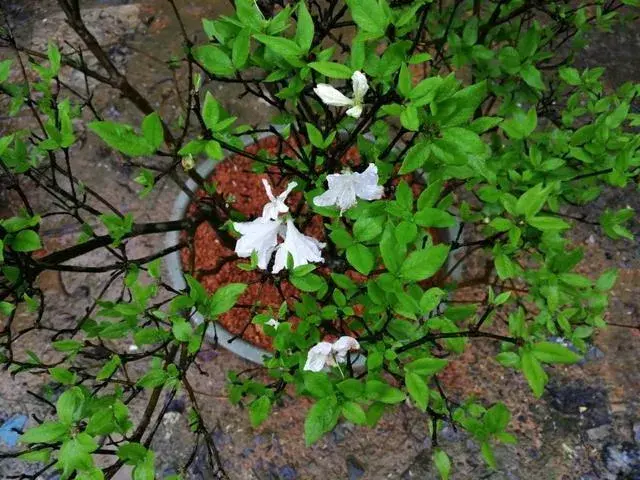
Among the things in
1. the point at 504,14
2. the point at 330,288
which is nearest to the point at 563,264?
the point at 330,288

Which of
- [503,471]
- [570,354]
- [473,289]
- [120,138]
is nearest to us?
[570,354]

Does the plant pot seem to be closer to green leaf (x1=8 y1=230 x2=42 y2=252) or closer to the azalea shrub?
the azalea shrub

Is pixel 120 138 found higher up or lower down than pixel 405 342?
higher up

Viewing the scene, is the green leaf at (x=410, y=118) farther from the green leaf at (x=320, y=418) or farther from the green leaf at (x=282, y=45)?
the green leaf at (x=320, y=418)

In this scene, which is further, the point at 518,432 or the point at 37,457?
the point at 518,432

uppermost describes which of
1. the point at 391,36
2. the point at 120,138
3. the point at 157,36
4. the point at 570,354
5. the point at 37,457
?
the point at 391,36

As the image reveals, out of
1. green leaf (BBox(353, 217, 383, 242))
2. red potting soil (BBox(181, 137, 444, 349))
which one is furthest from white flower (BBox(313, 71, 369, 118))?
red potting soil (BBox(181, 137, 444, 349))

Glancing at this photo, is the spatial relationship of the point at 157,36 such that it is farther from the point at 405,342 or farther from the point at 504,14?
the point at 405,342
